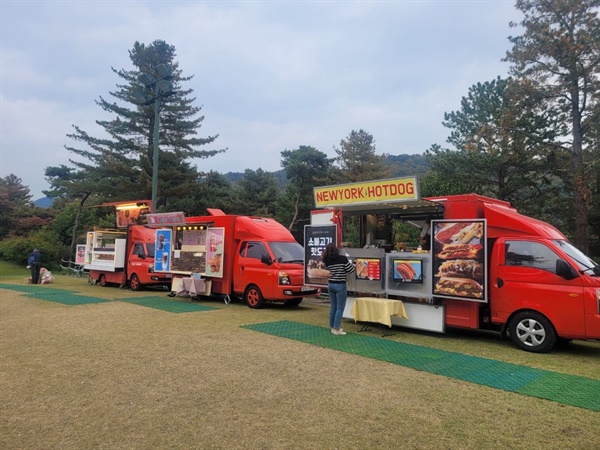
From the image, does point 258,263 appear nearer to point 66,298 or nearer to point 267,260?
point 267,260

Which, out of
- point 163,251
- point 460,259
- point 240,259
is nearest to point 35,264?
point 163,251

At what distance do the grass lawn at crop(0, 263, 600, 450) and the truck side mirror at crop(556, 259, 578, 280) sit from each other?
1.24 m

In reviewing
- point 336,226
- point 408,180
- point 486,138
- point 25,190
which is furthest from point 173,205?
point 25,190

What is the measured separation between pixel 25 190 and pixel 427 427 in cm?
6228

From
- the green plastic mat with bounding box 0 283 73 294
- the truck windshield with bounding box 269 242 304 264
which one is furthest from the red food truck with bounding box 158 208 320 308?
the green plastic mat with bounding box 0 283 73 294

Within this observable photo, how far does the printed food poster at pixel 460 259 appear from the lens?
7.37 m

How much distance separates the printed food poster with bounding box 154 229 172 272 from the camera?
14.1 meters

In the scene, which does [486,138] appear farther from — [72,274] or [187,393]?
[72,274]

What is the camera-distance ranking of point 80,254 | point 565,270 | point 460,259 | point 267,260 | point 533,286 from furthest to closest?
point 80,254, point 267,260, point 460,259, point 533,286, point 565,270

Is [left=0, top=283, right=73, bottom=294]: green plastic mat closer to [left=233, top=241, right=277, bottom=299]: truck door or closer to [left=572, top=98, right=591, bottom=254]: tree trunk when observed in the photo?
[left=233, top=241, right=277, bottom=299]: truck door

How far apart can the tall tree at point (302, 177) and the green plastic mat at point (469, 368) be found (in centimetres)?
2878

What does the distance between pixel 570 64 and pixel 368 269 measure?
55.7ft

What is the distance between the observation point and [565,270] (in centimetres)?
674

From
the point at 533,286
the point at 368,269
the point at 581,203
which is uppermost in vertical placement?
the point at 581,203
